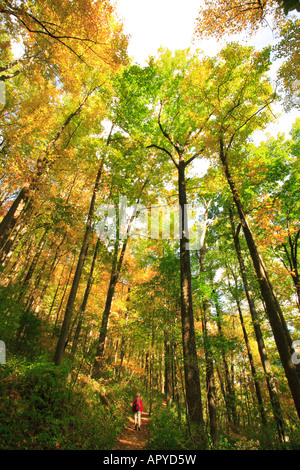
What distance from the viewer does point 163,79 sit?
9.16 m

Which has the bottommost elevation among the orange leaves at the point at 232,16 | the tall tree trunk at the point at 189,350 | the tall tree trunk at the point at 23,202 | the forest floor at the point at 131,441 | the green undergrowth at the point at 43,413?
the forest floor at the point at 131,441

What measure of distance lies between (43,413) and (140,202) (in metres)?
9.71

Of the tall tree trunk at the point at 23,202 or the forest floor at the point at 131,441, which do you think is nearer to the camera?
the forest floor at the point at 131,441

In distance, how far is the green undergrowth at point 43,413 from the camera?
10.2ft

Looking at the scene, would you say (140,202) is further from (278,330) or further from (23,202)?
(278,330)

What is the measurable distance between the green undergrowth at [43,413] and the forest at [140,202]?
0.11 ft

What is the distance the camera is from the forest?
14.4 feet

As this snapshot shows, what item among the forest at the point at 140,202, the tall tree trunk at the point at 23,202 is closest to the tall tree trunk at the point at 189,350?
the forest at the point at 140,202

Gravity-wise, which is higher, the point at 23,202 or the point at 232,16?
the point at 232,16

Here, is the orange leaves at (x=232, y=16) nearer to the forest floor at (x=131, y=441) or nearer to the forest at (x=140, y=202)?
the forest at (x=140, y=202)

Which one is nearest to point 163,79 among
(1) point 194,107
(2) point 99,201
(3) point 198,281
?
(1) point 194,107

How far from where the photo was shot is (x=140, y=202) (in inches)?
460

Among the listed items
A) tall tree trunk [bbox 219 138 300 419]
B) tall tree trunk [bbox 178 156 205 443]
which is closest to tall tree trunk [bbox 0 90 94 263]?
tall tree trunk [bbox 178 156 205 443]

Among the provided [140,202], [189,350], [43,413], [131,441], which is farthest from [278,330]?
[140,202]
